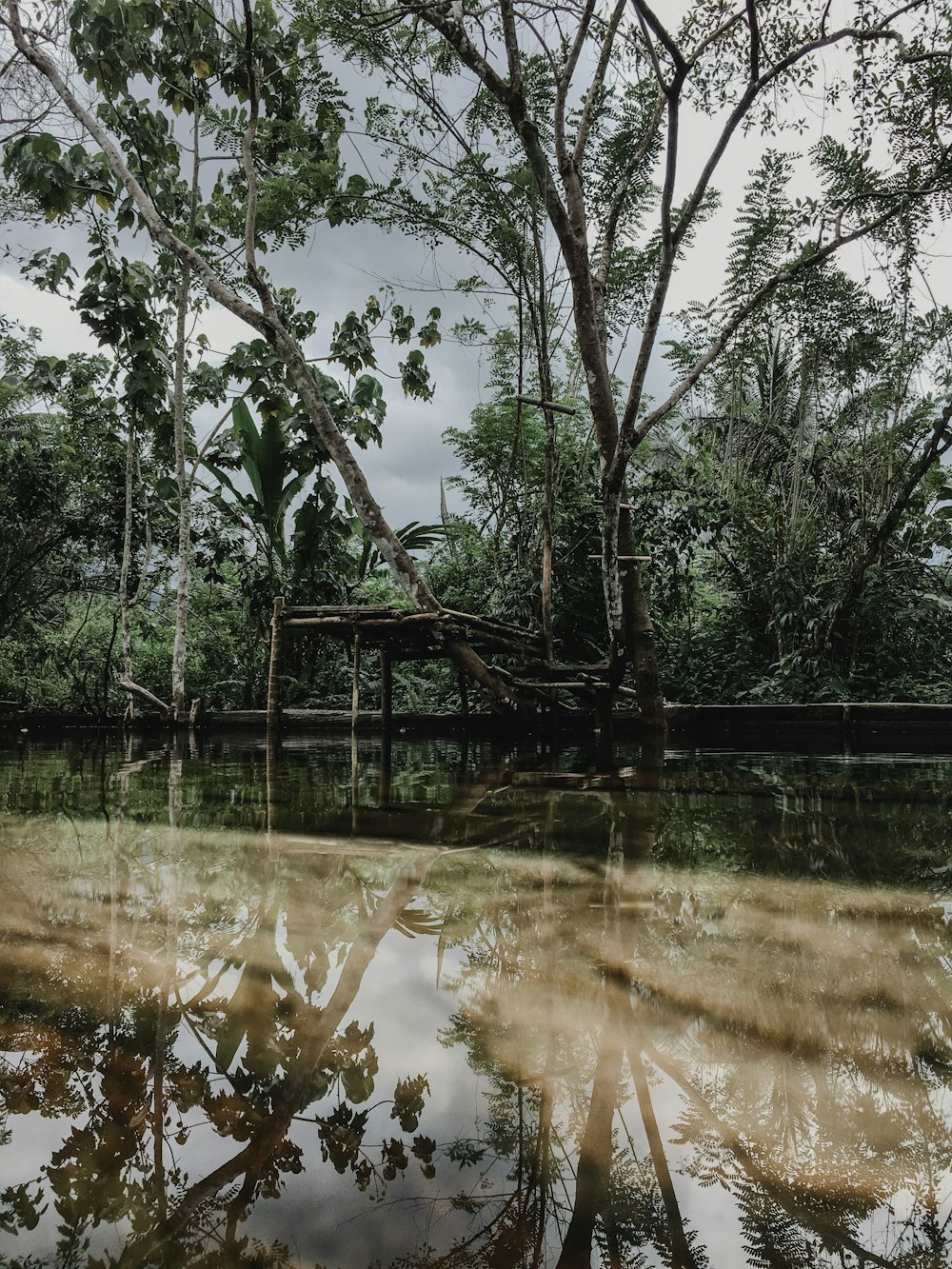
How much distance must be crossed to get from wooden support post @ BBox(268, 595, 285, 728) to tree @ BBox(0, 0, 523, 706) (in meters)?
1.83

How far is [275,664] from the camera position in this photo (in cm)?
872

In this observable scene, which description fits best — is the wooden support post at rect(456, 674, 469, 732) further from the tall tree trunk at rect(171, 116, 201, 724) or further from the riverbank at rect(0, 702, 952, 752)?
the tall tree trunk at rect(171, 116, 201, 724)

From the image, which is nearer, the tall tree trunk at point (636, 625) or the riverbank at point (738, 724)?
the tall tree trunk at point (636, 625)

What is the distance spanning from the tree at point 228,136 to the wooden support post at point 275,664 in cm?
183

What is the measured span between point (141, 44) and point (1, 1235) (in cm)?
974

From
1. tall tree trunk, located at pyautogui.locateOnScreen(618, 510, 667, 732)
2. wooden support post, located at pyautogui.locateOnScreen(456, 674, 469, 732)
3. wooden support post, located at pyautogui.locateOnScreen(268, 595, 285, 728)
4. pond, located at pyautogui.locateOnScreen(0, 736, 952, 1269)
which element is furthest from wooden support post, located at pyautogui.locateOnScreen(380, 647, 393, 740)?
pond, located at pyautogui.locateOnScreen(0, 736, 952, 1269)

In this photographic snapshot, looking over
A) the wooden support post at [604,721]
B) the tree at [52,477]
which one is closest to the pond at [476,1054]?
the wooden support post at [604,721]

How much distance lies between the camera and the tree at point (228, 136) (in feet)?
23.4

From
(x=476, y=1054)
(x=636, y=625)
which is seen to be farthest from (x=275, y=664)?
(x=476, y=1054)

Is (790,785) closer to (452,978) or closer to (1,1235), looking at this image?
(452,978)

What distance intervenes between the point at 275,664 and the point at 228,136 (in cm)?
717

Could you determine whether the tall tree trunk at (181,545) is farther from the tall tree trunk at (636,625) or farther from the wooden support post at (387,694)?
the tall tree trunk at (636,625)

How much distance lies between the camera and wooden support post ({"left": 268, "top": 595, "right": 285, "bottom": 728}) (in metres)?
8.55

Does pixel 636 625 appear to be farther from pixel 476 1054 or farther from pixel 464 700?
pixel 476 1054
